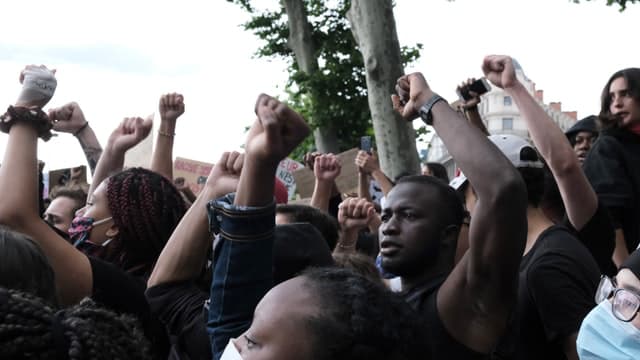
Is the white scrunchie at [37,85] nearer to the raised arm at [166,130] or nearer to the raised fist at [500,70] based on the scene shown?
the raised arm at [166,130]

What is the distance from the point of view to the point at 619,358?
2756mm

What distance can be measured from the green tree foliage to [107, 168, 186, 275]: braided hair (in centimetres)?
2087

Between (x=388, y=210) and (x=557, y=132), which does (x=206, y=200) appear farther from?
(x=557, y=132)

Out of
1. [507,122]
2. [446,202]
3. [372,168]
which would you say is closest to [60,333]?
[446,202]

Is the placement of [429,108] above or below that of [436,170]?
above

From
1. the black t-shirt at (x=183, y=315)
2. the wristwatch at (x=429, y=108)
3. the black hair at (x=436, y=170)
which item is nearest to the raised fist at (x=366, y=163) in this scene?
the black hair at (x=436, y=170)

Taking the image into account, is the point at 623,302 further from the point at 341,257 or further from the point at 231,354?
the point at 341,257

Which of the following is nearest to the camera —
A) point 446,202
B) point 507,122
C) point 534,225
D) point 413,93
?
point 413,93

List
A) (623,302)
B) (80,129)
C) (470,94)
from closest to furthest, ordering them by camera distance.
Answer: (623,302) → (470,94) → (80,129)

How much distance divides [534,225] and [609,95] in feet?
4.80

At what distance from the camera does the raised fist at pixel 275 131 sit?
2.50m

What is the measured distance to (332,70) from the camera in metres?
25.9

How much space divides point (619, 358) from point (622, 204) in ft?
6.80

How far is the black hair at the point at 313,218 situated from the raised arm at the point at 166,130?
1.39m
